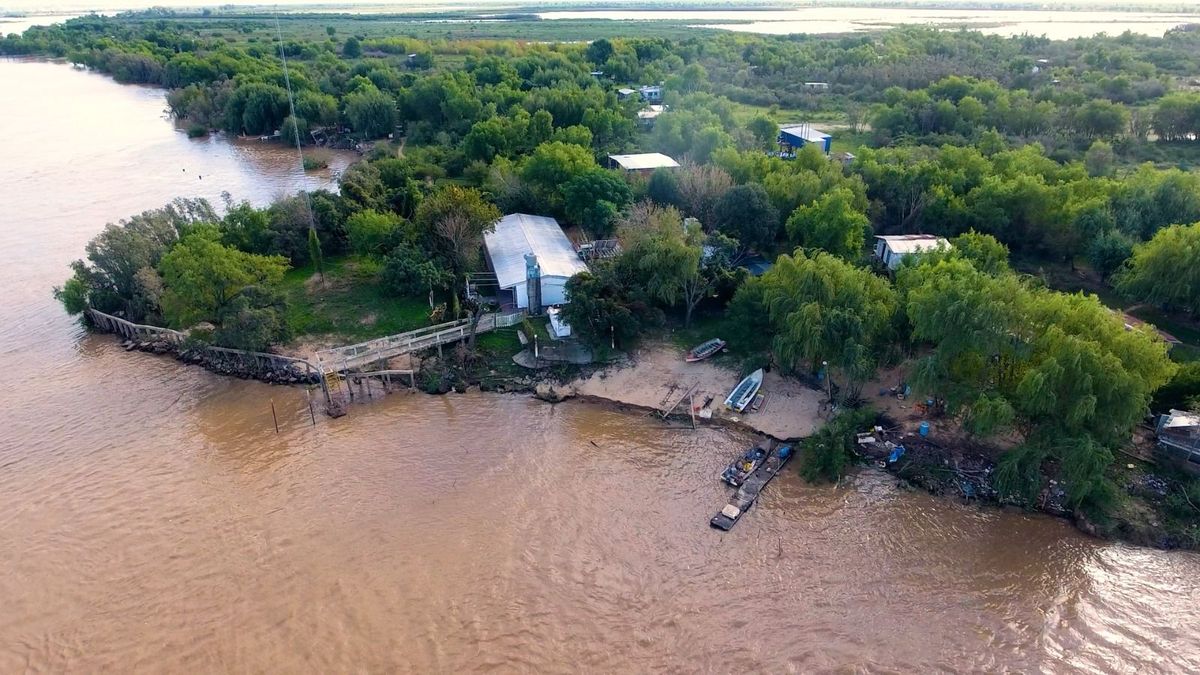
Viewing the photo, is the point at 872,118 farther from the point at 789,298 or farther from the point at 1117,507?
the point at 1117,507

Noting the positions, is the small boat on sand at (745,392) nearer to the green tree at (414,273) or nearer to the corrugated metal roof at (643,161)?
the green tree at (414,273)

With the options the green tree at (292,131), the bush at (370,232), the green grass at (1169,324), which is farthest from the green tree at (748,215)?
the green tree at (292,131)

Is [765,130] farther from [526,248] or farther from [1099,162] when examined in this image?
[526,248]

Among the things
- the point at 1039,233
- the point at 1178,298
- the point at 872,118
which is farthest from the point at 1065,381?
the point at 872,118

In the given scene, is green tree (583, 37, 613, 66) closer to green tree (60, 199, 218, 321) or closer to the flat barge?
green tree (60, 199, 218, 321)

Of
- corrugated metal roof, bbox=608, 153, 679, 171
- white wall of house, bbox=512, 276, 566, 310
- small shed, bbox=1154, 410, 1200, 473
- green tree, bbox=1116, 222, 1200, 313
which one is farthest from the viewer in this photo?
corrugated metal roof, bbox=608, 153, 679, 171

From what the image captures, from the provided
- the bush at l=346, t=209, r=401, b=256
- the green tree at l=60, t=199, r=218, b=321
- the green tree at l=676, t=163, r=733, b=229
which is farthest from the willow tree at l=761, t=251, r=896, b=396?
the green tree at l=60, t=199, r=218, b=321
